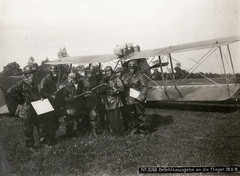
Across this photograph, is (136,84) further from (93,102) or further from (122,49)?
(122,49)

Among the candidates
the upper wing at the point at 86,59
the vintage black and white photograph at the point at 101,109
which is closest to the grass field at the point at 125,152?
the vintage black and white photograph at the point at 101,109

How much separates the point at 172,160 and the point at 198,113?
9.76ft

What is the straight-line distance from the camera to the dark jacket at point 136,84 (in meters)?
4.72

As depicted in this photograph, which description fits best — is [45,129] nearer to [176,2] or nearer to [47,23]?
[47,23]

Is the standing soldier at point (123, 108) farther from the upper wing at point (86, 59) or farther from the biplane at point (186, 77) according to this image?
the upper wing at point (86, 59)

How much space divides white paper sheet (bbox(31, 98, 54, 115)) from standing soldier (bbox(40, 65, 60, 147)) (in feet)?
0.64

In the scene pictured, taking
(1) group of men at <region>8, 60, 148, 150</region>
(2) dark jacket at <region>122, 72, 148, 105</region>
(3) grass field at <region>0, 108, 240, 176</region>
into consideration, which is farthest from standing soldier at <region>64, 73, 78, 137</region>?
(2) dark jacket at <region>122, 72, 148, 105</region>

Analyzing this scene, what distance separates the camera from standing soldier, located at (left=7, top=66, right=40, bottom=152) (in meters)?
4.11

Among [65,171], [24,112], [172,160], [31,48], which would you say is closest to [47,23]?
[31,48]

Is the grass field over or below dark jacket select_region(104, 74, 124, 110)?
below

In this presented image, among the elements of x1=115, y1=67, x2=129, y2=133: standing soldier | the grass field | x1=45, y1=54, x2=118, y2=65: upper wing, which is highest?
x1=45, y1=54, x2=118, y2=65: upper wing

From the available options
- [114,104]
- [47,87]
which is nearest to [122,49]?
[114,104]

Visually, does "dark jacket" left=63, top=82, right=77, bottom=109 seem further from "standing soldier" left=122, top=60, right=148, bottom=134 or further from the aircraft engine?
the aircraft engine

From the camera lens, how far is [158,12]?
4891 mm
